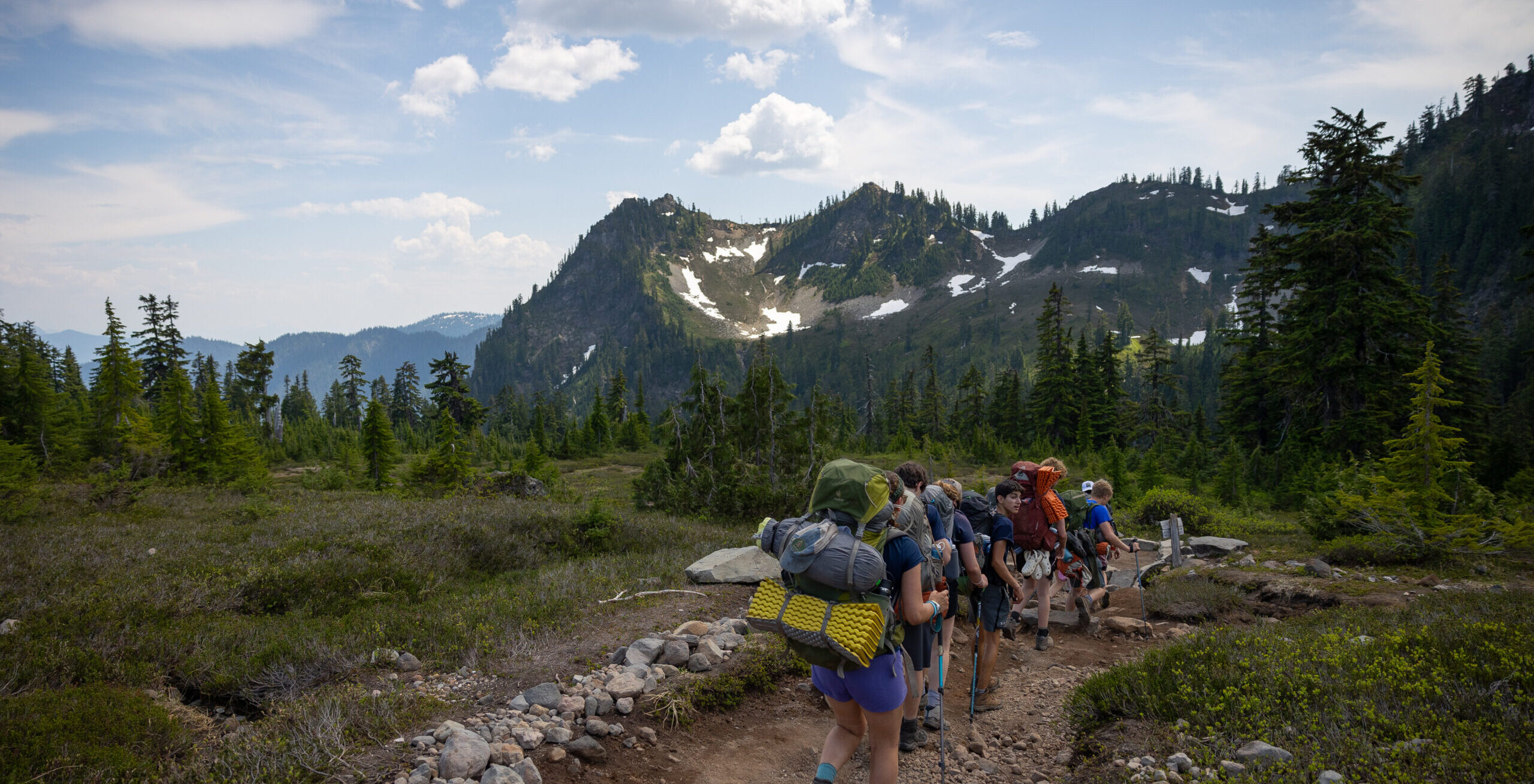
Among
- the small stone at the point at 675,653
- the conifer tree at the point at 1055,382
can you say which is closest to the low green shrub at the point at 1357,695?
the small stone at the point at 675,653

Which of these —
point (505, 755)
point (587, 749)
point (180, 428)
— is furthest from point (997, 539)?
point (180, 428)

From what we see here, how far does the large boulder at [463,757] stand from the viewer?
478cm

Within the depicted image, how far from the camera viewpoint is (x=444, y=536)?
1309cm

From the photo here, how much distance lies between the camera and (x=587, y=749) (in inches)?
215

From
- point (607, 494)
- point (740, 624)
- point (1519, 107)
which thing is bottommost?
point (607, 494)

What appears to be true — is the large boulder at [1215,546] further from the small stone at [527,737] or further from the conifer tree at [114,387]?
the conifer tree at [114,387]

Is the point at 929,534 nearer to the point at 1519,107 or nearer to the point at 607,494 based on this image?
the point at 607,494

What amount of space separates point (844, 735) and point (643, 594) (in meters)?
5.76

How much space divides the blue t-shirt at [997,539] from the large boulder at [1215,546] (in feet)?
36.5

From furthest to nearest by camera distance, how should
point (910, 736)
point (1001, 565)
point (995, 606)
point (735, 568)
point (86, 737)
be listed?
1. point (735, 568)
2. point (995, 606)
3. point (1001, 565)
4. point (910, 736)
5. point (86, 737)

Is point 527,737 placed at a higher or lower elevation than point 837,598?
lower

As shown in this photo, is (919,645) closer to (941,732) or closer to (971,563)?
(941,732)

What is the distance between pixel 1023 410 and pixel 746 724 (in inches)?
2238

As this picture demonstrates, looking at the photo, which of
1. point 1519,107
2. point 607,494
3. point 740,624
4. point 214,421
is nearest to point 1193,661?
point 740,624
